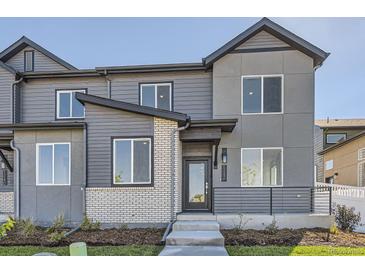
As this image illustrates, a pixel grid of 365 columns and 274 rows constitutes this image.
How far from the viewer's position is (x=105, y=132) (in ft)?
30.7

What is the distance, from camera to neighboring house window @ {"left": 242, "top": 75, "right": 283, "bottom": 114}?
413 inches

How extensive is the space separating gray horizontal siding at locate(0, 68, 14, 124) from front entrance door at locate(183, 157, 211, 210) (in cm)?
764

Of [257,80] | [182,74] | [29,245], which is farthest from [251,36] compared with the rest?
[29,245]

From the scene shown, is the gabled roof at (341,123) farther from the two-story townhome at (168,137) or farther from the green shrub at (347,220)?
the green shrub at (347,220)

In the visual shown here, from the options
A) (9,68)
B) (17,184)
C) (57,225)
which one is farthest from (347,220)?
(9,68)

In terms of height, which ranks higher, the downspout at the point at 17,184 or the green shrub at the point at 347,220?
the downspout at the point at 17,184

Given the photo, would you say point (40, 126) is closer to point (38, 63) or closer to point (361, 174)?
point (38, 63)

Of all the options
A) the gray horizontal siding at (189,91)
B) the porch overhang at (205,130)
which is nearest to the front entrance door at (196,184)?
the porch overhang at (205,130)

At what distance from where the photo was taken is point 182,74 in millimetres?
11375

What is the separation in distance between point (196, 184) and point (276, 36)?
602cm

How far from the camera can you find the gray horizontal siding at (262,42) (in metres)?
10.6

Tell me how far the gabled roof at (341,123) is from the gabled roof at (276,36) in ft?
62.9
